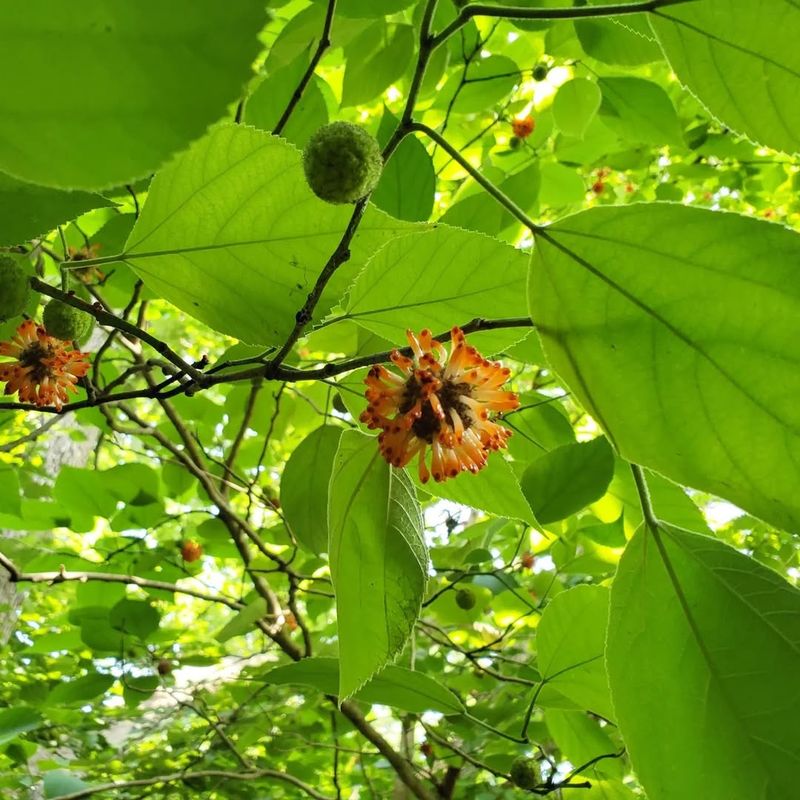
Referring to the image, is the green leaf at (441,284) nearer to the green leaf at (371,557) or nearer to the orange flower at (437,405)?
the orange flower at (437,405)

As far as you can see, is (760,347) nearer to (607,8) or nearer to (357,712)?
(607,8)

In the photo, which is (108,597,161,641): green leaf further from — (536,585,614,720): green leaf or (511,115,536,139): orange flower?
(511,115,536,139): orange flower

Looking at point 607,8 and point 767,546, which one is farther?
point 767,546

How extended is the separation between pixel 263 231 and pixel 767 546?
12.7ft

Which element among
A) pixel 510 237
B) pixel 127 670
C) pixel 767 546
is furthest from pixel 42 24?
pixel 767 546

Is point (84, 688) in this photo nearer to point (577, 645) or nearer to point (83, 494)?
point (83, 494)

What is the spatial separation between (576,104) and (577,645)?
5.10 feet

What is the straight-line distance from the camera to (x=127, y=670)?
289 centimetres

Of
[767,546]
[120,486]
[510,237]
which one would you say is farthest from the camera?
[767,546]

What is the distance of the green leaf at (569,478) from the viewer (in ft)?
5.00

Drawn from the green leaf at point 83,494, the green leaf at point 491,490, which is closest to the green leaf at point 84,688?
the green leaf at point 83,494

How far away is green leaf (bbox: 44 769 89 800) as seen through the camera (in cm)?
210

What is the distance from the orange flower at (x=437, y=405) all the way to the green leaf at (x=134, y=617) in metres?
1.72

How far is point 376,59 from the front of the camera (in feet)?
5.53
